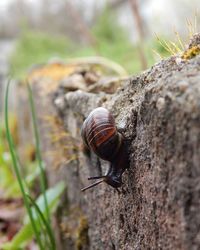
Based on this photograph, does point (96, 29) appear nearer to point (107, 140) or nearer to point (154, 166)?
point (107, 140)

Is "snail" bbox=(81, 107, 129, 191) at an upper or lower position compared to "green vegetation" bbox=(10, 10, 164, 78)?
lower

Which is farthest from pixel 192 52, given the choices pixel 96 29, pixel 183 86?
pixel 96 29

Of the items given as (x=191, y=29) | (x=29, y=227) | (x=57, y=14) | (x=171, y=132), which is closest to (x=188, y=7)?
(x=29, y=227)

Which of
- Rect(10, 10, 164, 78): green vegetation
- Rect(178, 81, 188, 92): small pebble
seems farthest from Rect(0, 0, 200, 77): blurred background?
Rect(178, 81, 188, 92): small pebble

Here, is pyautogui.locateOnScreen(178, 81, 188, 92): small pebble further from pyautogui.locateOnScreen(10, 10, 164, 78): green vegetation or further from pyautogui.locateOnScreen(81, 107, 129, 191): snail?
pyautogui.locateOnScreen(10, 10, 164, 78): green vegetation

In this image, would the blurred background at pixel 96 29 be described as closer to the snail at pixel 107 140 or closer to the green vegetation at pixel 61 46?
the green vegetation at pixel 61 46

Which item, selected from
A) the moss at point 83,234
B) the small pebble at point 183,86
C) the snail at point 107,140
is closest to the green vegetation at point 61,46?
the moss at point 83,234

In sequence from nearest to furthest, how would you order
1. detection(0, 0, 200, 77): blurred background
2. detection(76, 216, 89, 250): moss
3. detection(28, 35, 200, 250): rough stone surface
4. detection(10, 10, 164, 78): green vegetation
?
detection(28, 35, 200, 250): rough stone surface < detection(76, 216, 89, 250): moss < detection(0, 0, 200, 77): blurred background < detection(10, 10, 164, 78): green vegetation
